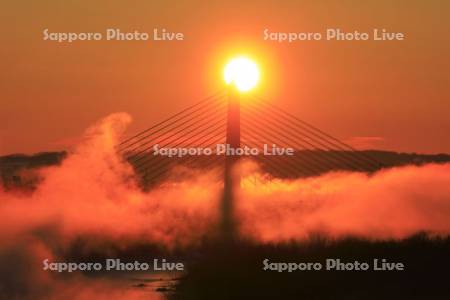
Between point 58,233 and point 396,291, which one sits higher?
point 58,233

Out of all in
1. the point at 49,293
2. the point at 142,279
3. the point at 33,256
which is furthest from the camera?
the point at 33,256

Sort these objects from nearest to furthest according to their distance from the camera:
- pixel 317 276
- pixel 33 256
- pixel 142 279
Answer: pixel 317 276 < pixel 142 279 < pixel 33 256

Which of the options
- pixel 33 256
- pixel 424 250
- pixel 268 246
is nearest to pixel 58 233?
pixel 33 256

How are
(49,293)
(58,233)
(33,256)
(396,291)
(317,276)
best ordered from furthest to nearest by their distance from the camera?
(58,233), (33,256), (49,293), (317,276), (396,291)

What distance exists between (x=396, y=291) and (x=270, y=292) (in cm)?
563

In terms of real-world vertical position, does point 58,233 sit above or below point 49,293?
above

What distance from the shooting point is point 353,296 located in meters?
50.1

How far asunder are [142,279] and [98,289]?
726 cm

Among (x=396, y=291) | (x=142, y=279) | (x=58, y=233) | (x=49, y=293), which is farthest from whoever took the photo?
(x=58, y=233)

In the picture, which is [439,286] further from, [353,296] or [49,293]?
[49,293]

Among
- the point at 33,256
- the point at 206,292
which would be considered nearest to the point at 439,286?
the point at 206,292

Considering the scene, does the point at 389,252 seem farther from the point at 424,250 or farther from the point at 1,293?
the point at 1,293

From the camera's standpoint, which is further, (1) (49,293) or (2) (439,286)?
(1) (49,293)

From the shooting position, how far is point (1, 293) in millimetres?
66938
